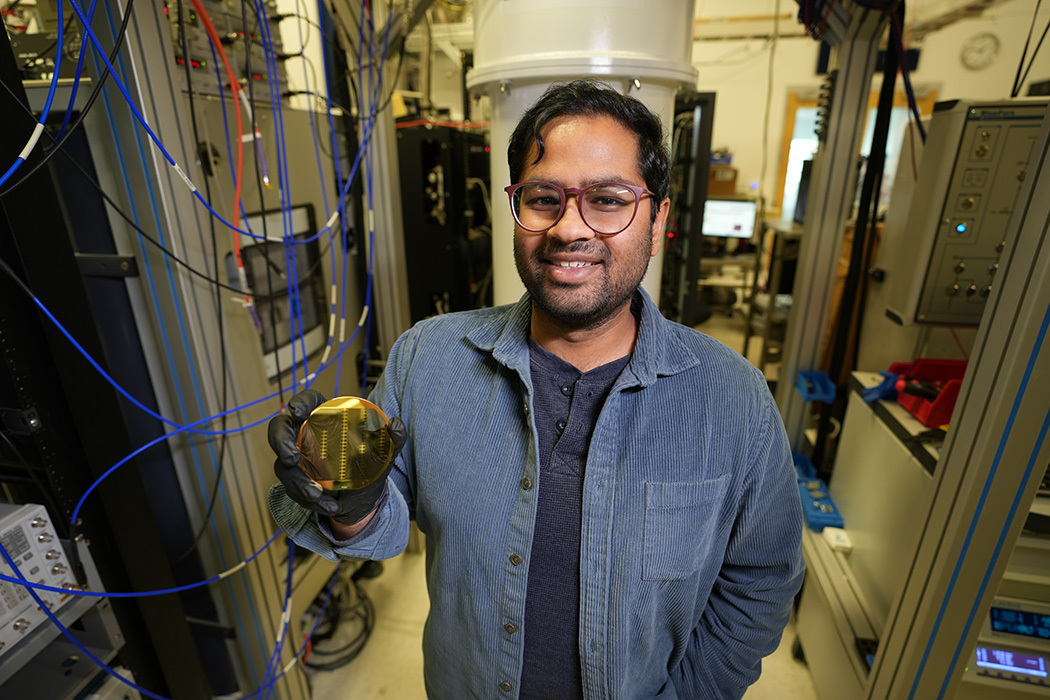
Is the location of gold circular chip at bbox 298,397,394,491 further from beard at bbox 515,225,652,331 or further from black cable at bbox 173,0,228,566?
black cable at bbox 173,0,228,566

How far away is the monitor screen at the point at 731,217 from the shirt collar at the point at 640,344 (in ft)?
12.5

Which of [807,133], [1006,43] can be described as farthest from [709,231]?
[1006,43]

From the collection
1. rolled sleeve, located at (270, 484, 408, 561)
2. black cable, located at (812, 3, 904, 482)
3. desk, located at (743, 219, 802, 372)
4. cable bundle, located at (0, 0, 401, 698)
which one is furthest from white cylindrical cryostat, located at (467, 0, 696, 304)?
desk, located at (743, 219, 802, 372)

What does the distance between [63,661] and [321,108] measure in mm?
1774

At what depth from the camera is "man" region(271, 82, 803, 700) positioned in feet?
2.59

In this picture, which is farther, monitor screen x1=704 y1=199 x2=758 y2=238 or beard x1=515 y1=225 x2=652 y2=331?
monitor screen x1=704 y1=199 x2=758 y2=238

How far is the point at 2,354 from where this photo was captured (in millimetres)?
858

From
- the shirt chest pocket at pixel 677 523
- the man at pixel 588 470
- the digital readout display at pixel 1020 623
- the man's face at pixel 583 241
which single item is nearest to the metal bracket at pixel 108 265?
the man at pixel 588 470

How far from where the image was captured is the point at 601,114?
805 mm

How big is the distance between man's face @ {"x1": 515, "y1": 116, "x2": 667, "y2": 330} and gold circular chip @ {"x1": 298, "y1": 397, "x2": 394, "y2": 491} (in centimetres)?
31

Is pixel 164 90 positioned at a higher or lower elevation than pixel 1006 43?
lower

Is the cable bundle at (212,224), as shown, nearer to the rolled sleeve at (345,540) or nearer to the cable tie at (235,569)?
the cable tie at (235,569)

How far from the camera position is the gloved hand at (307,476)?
2.21 ft

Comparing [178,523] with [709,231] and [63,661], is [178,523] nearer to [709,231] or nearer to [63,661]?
[63,661]
